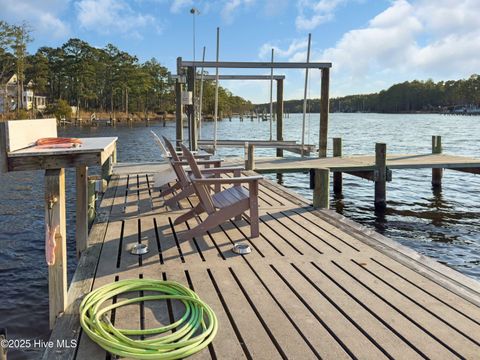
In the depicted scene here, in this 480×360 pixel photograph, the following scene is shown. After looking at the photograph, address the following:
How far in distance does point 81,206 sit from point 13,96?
6084 centimetres

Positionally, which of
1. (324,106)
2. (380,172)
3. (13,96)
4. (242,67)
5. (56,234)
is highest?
(13,96)

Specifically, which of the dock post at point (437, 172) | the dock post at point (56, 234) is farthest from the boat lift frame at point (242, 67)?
the dock post at point (56, 234)

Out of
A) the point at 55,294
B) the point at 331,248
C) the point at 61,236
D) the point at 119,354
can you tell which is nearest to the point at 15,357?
the point at 55,294

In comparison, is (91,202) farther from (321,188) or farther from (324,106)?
(324,106)

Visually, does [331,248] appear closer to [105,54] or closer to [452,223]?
[452,223]

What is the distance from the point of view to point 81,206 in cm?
394

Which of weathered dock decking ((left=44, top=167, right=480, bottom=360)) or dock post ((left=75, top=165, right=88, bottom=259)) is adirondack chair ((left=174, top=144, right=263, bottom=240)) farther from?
dock post ((left=75, top=165, right=88, bottom=259))

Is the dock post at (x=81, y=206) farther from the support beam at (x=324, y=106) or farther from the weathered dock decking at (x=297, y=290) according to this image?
the support beam at (x=324, y=106)

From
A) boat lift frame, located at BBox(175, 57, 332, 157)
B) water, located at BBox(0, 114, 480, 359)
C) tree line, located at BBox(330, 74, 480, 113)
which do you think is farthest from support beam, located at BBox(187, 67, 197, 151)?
tree line, located at BBox(330, 74, 480, 113)

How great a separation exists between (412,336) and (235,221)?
3050mm

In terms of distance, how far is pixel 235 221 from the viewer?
5449mm

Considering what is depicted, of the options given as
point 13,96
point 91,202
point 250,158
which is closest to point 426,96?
point 13,96

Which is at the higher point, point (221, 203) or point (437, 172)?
point (221, 203)

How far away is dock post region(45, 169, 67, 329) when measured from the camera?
2.91 m
